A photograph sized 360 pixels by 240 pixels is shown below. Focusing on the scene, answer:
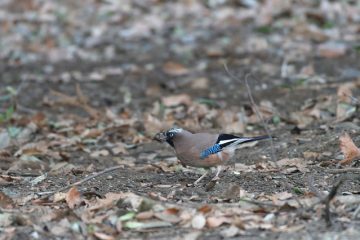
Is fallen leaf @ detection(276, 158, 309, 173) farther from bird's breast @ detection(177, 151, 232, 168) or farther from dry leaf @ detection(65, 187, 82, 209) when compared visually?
dry leaf @ detection(65, 187, 82, 209)

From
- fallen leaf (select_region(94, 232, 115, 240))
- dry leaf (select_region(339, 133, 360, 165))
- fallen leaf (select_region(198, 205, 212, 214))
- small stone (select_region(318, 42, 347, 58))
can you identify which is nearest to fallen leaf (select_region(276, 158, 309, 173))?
dry leaf (select_region(339, 133, 360, 165))

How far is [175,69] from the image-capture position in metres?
9.91

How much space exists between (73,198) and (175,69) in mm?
5110

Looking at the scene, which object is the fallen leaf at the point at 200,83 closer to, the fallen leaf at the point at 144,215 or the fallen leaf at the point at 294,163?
the fallen leaf at the point at 294,163

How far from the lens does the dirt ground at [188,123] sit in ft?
15.1

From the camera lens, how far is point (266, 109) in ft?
25.8

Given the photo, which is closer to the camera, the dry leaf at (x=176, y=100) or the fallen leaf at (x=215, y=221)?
the fallen leaf at (x=215, y=221)

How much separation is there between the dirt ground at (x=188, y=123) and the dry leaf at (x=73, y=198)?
0.03 meters

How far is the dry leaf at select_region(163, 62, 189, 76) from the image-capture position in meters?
9.87

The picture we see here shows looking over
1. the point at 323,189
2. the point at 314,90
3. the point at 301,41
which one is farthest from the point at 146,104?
the point at 323,189

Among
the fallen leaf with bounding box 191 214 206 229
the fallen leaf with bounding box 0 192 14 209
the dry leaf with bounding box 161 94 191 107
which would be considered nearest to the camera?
the fallen leaf with bounding box 191 214 206 229

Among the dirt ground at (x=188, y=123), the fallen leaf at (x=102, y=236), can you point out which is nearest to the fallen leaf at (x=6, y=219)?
the dirt ground at (x=188, y=123)

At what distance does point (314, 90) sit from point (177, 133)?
3020 millimetres

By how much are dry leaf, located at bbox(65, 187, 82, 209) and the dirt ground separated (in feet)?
0.11
